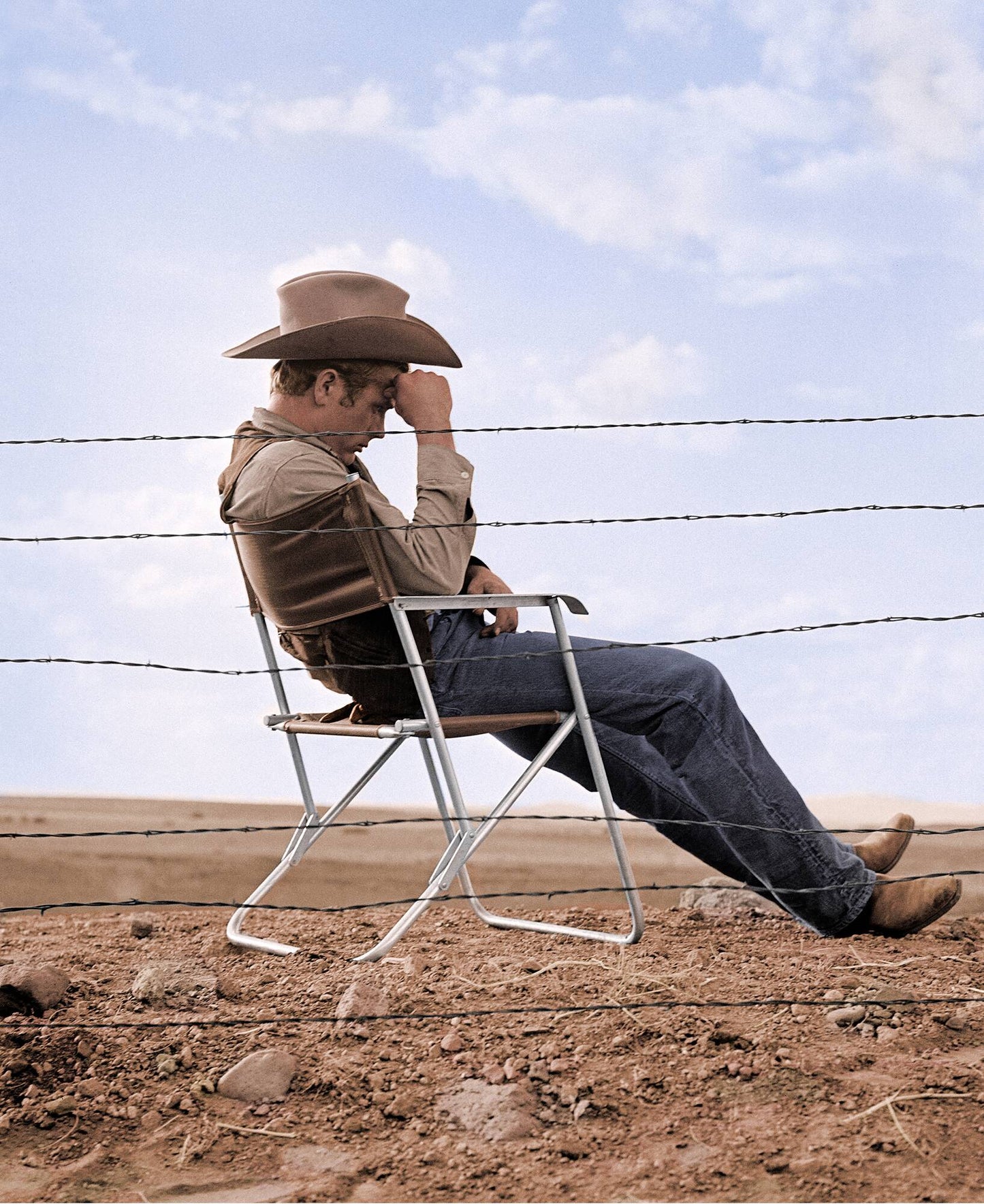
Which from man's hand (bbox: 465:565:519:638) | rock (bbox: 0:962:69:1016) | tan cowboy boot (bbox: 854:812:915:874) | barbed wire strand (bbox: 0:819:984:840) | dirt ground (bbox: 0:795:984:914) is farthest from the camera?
dirt ground (bbox: 0:795:984:914)

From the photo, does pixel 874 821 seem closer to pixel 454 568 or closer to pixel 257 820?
pixel 257 820

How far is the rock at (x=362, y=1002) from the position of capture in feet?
8.37

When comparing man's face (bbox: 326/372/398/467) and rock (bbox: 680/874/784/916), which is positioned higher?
man's face (bbox: 326/372/398/467)

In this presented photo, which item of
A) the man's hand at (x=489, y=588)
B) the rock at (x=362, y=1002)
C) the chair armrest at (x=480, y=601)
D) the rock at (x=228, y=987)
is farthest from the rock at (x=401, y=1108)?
the man's hand at (x=489, y=588)

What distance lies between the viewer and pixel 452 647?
9.84 ft

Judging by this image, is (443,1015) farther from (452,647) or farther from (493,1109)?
(452,647)

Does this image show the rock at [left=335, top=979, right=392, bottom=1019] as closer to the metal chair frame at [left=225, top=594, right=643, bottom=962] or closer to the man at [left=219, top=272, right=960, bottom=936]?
the metal chair frame at [left=225, top=594, right=643, bottom=962]

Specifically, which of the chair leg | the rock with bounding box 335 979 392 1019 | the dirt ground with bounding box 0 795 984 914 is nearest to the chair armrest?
the chair leg

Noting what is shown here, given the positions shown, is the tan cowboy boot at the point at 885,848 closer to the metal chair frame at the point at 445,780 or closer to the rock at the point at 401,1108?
the metal chair frame at the point at 445,780

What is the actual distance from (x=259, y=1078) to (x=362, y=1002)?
297mm

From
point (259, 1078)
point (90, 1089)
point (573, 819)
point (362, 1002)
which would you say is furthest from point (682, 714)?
point (90, 1089)

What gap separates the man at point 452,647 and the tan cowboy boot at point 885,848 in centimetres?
19

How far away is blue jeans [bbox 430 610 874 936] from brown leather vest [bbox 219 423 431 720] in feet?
0.41

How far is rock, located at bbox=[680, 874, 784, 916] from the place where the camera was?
365 centimetres
